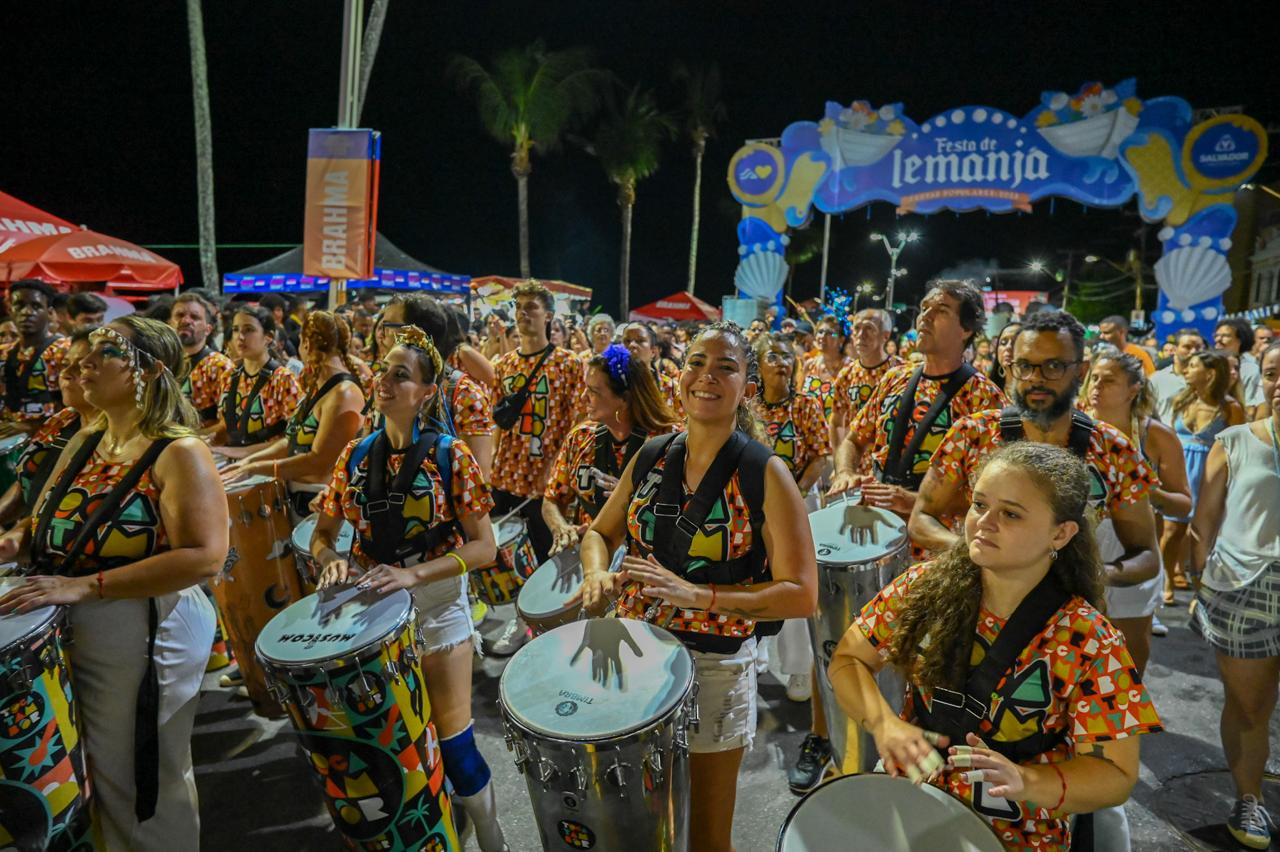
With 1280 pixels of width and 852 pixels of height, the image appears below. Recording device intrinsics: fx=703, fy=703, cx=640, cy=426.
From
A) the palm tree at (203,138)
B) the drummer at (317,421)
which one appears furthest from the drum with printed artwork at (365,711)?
the palm tree at (203,138)

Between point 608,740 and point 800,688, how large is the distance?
2.66m

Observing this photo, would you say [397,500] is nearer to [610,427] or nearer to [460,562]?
[460,562]

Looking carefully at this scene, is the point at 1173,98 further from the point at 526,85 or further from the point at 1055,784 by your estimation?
the point at 526,85

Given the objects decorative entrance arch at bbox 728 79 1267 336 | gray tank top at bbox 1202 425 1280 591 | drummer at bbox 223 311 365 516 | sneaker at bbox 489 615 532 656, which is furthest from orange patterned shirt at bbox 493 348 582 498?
decorative entrance arch at bbox 728 79 1267 336

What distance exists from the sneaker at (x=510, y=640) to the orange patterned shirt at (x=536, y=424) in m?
0.92

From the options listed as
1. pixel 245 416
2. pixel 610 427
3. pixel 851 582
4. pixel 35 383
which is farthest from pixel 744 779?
pixel 35 383

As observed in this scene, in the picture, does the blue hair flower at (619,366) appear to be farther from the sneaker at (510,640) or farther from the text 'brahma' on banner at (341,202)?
the text 'brahma' on banner at (341,202)

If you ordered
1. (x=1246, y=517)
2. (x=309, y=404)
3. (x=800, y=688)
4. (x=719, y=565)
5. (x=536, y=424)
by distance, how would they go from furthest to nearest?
(x=536, y=424) → (x=309, y=404) → (x=800, y=688) → (x=1246, y=517) → (x=719, y=565)

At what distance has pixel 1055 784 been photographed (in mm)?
1468

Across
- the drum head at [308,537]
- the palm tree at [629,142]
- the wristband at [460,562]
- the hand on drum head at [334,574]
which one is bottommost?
the drum head at [308,537]

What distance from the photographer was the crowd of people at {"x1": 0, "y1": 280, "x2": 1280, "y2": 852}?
1.66 metres

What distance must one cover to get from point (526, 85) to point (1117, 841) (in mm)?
28025

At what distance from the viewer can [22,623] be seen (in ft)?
6.93

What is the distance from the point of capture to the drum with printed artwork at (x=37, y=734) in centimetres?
204
